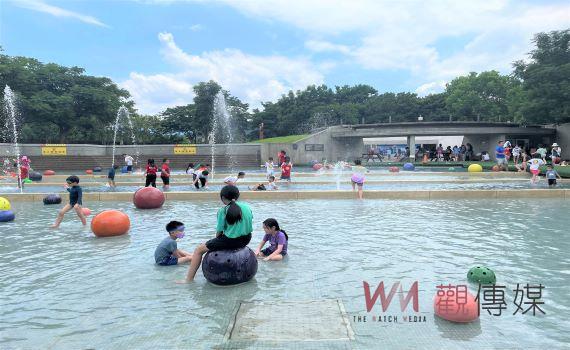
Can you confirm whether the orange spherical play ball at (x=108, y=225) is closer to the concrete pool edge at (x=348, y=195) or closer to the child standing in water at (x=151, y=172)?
the concrete pool edge at (x=348, y=195)

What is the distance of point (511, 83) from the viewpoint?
76.7 metres

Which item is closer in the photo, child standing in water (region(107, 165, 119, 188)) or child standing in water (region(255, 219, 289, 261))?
→ child standing in water (region(255, 219, 289, 261))

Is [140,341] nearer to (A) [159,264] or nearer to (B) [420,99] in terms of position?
(A) [159,264]

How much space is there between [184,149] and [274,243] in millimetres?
41139

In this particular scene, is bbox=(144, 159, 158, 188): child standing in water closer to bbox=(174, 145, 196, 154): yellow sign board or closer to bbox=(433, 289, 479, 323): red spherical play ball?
bbox=(433, 289, 479, 323): red spherical play ball

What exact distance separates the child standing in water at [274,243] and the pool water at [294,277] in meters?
0.20

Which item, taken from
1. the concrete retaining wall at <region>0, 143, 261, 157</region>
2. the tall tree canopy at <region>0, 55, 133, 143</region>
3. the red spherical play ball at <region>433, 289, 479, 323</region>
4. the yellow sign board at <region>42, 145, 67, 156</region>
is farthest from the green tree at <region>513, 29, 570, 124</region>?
the tall tree canopy at <region>0, 55, 133, 143</region>

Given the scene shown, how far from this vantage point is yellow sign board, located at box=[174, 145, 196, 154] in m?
47.5

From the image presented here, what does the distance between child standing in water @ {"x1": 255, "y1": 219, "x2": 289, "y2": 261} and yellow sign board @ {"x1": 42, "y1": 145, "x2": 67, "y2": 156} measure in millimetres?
44038

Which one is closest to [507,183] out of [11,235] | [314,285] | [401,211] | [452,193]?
[452,193]

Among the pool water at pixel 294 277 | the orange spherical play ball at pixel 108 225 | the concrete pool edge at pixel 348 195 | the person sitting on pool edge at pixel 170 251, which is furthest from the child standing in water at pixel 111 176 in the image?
the person sitting on pool edge at pixel 170 251

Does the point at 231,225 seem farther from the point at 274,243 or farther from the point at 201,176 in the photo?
the point at 201,176

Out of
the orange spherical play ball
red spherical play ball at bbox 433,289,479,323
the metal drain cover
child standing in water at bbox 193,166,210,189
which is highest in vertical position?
child standing in water at bbox 193,166,210,189

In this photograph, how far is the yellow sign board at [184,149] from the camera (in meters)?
47.5
